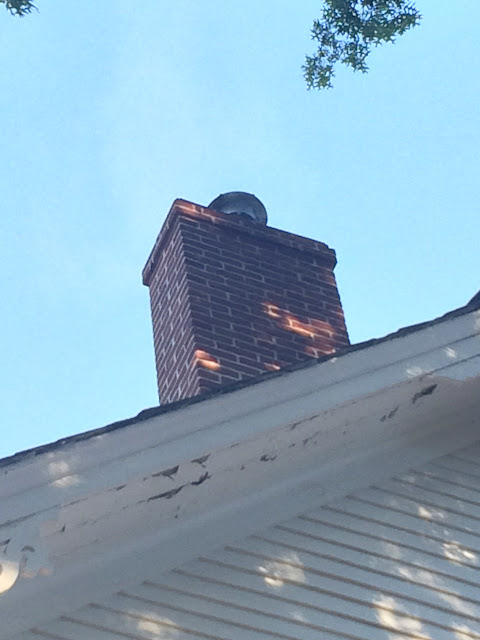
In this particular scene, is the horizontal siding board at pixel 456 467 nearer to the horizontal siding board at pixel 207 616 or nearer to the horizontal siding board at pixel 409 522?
the horizontal siding board at pixel 409 522

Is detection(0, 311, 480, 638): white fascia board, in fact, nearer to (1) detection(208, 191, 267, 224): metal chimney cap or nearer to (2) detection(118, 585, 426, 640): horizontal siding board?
(2) detection(118, 585, 426, 640): horizontal siding board

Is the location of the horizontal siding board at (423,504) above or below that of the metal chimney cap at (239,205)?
below

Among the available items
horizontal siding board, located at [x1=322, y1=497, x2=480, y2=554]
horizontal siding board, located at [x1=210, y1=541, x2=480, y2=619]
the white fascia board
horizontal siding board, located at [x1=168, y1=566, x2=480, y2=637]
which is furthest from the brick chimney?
horizontal siding board, located at [x1=168, y1=566, x2=480, y2=637]

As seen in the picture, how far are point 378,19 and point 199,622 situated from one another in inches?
187

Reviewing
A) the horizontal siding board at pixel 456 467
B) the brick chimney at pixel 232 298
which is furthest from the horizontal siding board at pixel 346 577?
the brick chimney at pixel 232 298

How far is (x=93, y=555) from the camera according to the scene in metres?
4.06

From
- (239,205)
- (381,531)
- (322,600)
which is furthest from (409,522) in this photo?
(239,205)

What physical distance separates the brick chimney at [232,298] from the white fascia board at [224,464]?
1555 millimetres

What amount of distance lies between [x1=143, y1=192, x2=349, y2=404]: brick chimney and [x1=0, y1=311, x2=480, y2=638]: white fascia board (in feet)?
5.10

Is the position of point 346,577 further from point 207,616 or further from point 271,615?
point 207,616

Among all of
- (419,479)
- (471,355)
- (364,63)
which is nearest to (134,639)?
(419,479)

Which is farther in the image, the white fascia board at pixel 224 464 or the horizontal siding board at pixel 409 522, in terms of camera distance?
the horizontal siding board at pixel 409 522

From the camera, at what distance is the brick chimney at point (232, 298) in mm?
6512

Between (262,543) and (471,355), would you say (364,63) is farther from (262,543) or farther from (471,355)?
(262,543)
